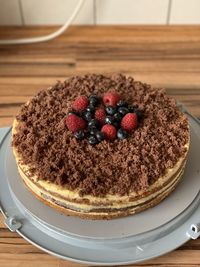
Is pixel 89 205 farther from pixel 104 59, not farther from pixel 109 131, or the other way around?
pixel 104 59

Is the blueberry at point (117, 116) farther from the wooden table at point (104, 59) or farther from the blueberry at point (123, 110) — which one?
the wooden table at point (104, 59)

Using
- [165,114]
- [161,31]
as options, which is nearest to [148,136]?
[165,114]

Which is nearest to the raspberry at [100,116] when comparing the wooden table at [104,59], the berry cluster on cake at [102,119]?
the berry cluster on cake at [102,119]

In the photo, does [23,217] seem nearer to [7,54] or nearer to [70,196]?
[70,196]

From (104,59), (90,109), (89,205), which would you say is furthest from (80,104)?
(104,59)

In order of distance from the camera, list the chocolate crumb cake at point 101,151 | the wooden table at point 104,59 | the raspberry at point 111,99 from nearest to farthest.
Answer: the chocolate crumb cake at point 101,151 < the raspberry at point 111,99 < the wooden table at point 104,59
